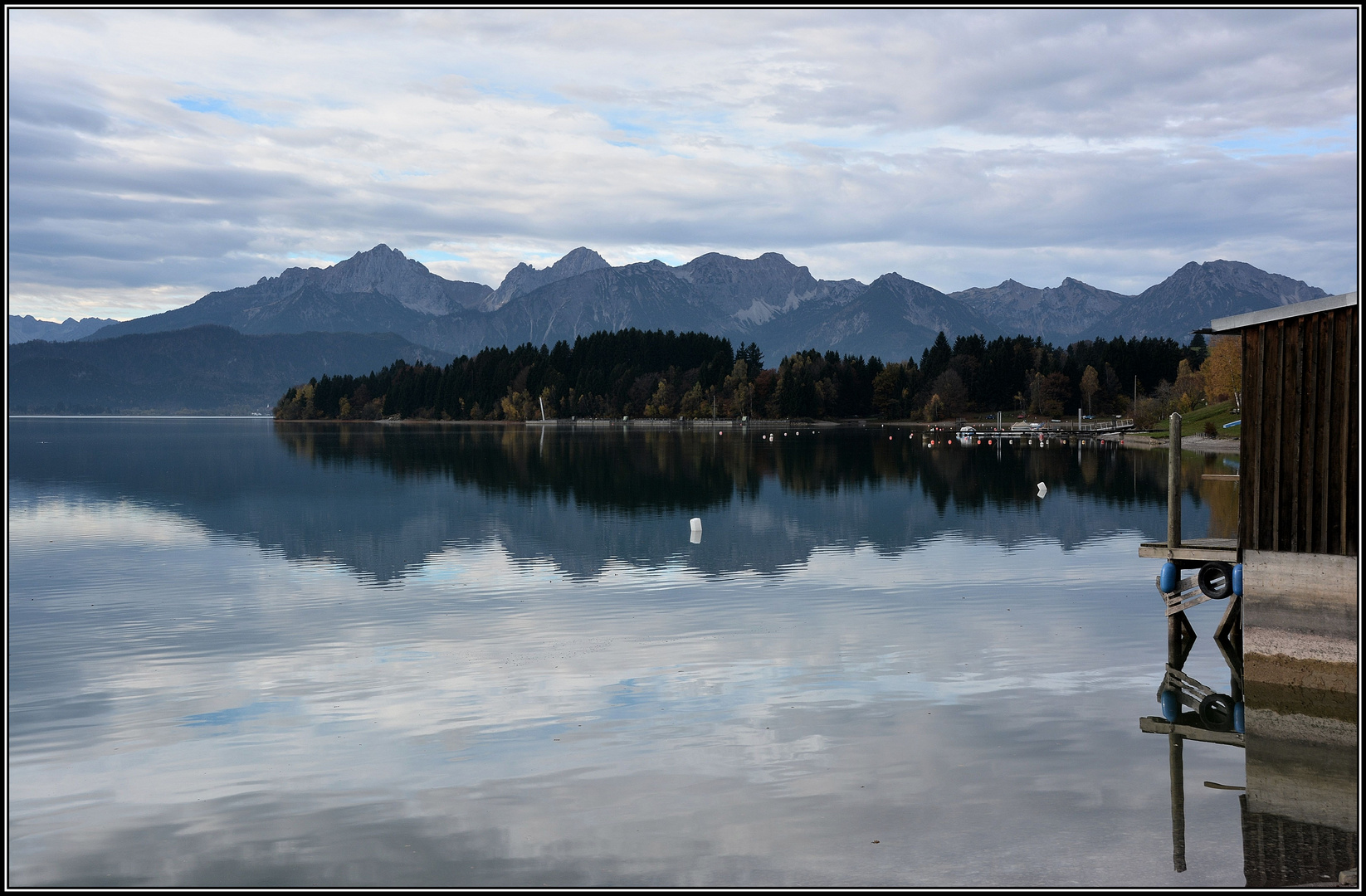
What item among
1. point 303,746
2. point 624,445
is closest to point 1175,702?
point 303,746

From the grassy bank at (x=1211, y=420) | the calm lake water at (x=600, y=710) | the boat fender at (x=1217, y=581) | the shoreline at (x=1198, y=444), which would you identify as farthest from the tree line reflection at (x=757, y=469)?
the boat fender at (x=1217, y=581)

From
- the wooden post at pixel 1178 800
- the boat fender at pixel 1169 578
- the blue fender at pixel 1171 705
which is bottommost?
the wooden post at pixel 1178 800

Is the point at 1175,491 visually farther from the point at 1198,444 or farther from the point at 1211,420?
the point at 1211,420

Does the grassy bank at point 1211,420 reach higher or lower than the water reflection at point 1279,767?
higher

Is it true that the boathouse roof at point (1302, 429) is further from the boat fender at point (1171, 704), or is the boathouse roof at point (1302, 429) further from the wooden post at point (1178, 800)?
the wooden post at point (1178, 800)

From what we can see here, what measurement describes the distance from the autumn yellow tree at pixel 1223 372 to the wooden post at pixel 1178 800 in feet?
406

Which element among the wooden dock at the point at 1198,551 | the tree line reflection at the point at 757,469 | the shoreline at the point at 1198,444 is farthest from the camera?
the shoreline at the point at 1198,444

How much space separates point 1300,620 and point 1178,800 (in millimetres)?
4594

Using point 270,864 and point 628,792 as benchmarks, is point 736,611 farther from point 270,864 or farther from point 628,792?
point 270,864

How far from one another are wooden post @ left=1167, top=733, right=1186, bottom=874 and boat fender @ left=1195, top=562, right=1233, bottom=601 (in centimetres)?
574

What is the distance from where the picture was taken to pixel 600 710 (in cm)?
2044

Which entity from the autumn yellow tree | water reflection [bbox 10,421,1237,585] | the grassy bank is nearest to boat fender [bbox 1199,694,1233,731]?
water reflection [bbox 10,421,1237,585]

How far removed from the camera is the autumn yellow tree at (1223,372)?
131 m

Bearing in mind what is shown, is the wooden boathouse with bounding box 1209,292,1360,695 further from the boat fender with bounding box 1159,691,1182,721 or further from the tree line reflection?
the tree line reflection
